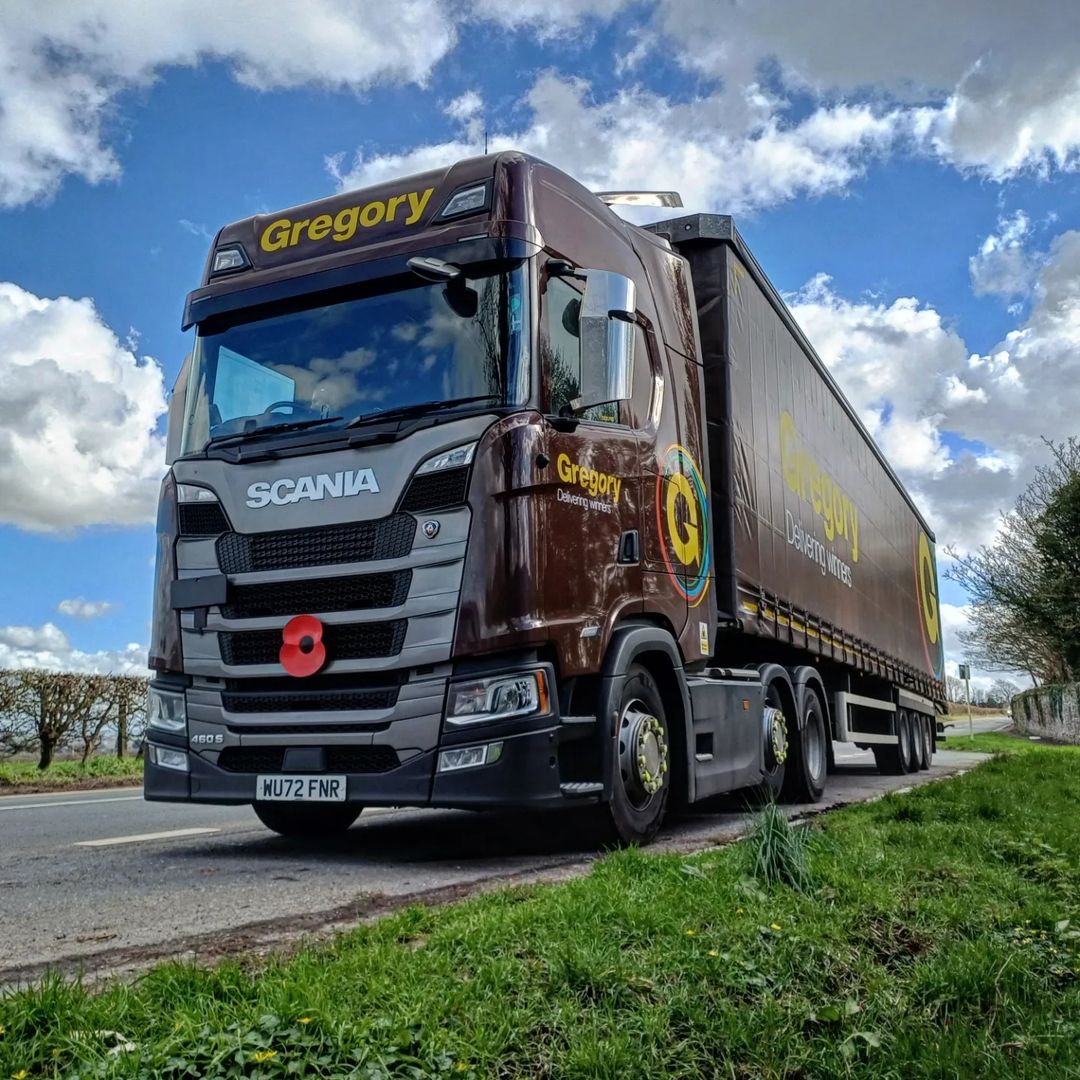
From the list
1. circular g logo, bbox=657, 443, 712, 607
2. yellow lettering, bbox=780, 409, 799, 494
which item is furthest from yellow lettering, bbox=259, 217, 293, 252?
yellow lettering, bbox=780, 409, 799, 494

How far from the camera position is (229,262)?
670cm

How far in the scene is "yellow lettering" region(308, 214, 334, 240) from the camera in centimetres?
639

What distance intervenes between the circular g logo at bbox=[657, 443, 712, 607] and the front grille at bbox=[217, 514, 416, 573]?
178cm

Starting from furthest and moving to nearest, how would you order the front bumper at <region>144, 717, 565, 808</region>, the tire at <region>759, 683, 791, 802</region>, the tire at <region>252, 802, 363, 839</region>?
the tire at <region>759, 683, 791, 802</region>
the tire at <region>252, 802, 363, 839</region>
the front bumper at <region>144, 717, 565, 808</region>

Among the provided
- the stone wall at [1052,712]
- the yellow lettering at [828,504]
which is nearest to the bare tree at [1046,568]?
the stone wall at [1052,712]

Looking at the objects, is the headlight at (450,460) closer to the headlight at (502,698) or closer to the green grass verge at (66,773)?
the headlight at (502,698)

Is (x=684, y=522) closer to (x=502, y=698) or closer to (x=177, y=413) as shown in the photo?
(x=502, y=698)

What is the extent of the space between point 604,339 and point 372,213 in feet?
5.20

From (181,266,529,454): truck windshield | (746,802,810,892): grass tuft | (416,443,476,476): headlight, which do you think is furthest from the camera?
(181,266,529,454): truck windshield

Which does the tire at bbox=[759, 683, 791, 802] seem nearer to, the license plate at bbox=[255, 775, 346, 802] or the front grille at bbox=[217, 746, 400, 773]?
the front grille at bbox=[217, 746, 400, 773]

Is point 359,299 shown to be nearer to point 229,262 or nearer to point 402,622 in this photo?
point 229,262

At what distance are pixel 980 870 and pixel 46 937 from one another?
153 inches

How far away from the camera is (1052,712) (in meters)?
39.4

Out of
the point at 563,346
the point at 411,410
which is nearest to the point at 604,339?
the point at 563,346
